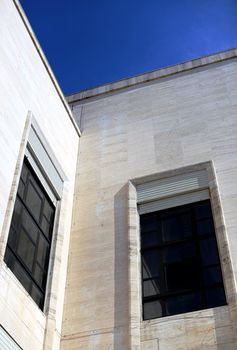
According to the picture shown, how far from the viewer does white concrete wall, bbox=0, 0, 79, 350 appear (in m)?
12.3

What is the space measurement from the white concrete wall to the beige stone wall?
48 centimetres

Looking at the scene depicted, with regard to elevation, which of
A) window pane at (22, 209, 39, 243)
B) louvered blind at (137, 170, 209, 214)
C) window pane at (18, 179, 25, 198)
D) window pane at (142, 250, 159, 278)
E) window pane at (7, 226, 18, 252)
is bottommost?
window pane at (7, 226, 18, 252)

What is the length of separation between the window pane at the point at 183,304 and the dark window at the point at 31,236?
9.71ft

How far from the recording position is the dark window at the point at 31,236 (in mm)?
13211

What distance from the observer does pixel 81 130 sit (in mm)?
19453

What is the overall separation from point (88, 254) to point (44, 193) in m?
2.01

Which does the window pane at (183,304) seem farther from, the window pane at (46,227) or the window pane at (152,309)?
the window pane at (46,227)

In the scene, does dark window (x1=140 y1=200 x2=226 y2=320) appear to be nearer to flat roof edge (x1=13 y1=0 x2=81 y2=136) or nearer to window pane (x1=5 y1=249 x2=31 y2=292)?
window pane (x1=5 y1=249 x2=31 y2=292)

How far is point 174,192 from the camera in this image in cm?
1580

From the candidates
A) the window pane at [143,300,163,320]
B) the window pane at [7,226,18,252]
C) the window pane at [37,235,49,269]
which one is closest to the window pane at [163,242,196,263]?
the window pane at [143,300,163,320]

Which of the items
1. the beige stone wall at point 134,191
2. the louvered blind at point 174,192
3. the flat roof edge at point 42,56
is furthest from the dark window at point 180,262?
the flat roof edge at point 42,56

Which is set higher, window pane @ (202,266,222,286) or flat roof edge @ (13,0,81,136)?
flat roof edge @ (13,0,81,136)

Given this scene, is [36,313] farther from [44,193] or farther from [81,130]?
[81,130]

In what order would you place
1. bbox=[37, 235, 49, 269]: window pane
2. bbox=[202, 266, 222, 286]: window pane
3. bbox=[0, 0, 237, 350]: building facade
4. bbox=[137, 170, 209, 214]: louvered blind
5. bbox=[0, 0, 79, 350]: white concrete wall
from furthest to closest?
bbox=[137, 170, 209, 214]: louvered blind
bbox=[37, 235, 49, 269]: window pane
bbox=[202, 266, 222, 286]: window pane
bbox=[0, 0, 237, 350]: building facade
bbox=[0, 0, 79, 350]: white concrete wall
